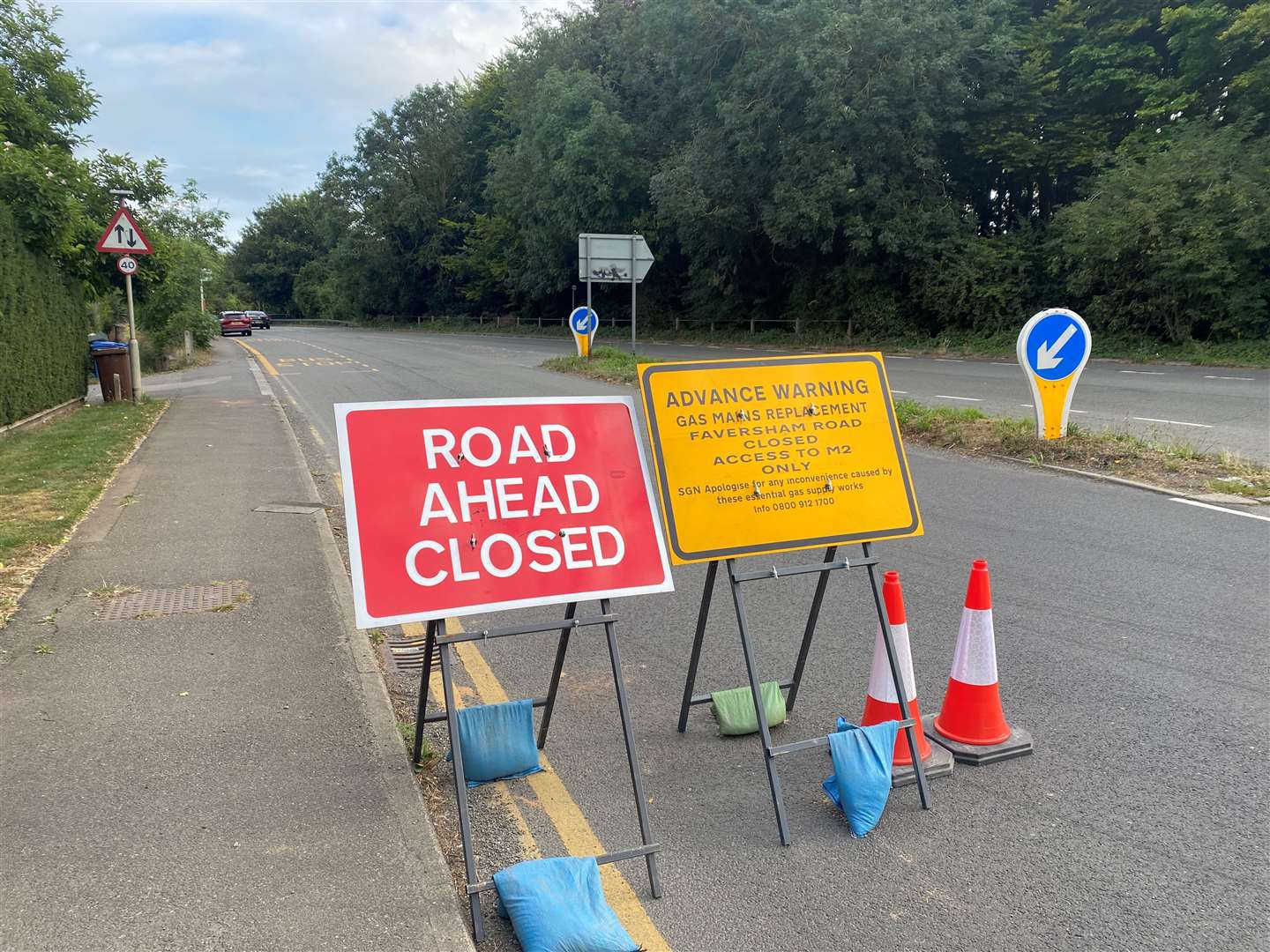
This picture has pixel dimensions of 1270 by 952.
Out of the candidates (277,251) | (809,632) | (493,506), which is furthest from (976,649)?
(277,251)

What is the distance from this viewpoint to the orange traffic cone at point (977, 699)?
3.78 m

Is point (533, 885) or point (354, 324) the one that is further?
point (354, 324)

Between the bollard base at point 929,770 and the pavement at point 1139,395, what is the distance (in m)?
8.64

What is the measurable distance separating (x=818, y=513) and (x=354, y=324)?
7676cm

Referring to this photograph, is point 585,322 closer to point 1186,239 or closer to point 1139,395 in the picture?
point 1139,395

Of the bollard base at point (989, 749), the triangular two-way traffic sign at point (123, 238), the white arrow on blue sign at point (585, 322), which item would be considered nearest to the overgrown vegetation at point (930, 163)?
the white arrow on blue sign at point (585, 322)

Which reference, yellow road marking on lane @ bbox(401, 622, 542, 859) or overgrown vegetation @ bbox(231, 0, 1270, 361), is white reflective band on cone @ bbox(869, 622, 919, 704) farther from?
overgrown vegetation @ bbox(231, 0, 1270, 361)

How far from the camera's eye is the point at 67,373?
1556 cm

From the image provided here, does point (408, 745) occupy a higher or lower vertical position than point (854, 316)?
lower

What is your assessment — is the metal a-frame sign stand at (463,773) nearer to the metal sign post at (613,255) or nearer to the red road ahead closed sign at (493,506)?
the red road ahead closed sign at (493,506)

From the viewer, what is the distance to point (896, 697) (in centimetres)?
370

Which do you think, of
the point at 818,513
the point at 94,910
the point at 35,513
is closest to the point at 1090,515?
the point at 818,513

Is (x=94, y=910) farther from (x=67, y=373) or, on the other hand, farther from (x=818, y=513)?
(x=67, y=373)

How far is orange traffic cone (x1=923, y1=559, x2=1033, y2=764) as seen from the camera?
12.4 ft
